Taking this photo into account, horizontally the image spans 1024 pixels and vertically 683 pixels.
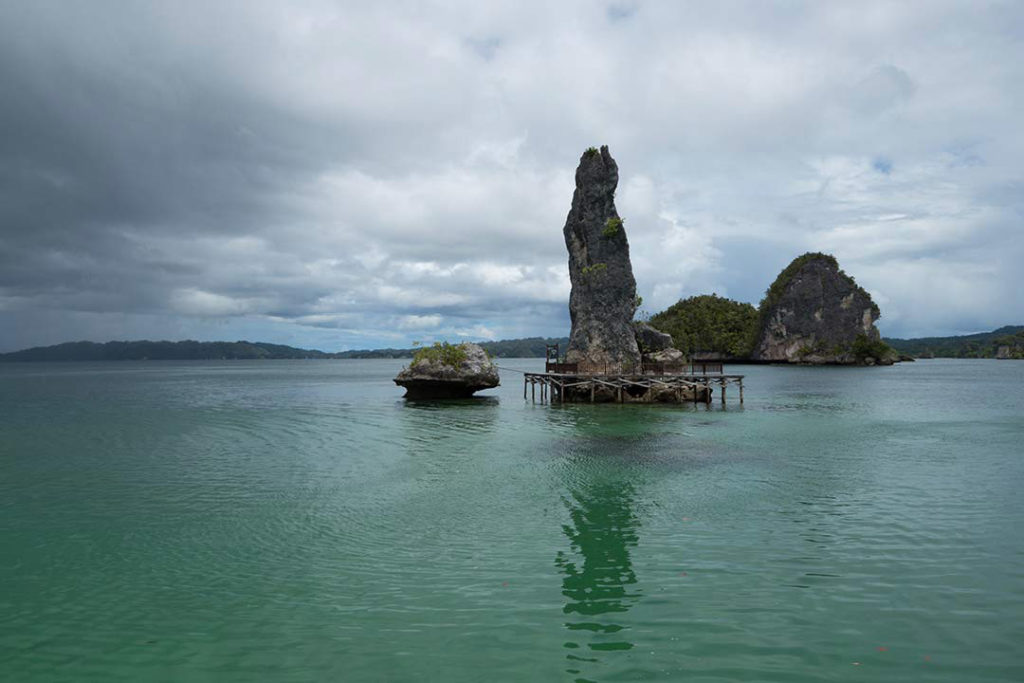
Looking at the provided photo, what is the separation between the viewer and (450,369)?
51562 mm

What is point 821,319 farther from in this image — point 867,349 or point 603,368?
point 603,368

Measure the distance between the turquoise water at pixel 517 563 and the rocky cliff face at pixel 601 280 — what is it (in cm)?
2974

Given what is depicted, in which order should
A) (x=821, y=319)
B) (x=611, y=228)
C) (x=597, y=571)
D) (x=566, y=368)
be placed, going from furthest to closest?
(x=821, y=319) → (x=611, y=228) → (x=566, y=368) → (x=597, y=571)

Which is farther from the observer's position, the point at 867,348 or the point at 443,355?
the point at 867,348

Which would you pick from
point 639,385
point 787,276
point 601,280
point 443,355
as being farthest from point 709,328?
point 443,355

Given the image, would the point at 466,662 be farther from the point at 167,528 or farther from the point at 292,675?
the point at 167,528

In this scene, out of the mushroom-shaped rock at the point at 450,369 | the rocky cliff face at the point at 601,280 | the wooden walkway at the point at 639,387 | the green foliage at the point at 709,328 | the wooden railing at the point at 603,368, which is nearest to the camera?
the wooden walkway at the point at 639,387

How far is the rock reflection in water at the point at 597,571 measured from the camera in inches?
339

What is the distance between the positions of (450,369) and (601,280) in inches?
686

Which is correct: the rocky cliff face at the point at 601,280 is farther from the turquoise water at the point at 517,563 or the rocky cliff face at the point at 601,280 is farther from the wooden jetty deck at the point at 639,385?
the turquoise water at the point at 517,563

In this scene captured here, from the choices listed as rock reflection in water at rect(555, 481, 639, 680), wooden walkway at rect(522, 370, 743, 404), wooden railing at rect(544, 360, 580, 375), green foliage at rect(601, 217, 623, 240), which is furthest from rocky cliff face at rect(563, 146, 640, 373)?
rock reflection in water at rect(555, 481, 639, 680)

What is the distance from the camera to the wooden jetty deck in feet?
165

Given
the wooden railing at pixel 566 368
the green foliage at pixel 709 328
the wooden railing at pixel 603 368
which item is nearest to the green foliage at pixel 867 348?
the green foliage at pixel 709 328

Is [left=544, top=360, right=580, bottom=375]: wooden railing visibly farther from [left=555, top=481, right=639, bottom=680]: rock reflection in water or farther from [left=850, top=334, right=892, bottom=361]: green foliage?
[left=850, top=334, right=892, bottom=361]: green foliage
